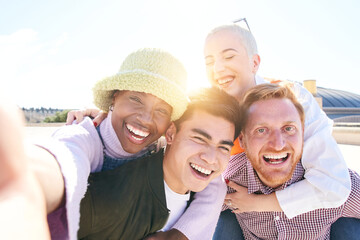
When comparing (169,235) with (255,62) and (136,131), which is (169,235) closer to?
(136,131)

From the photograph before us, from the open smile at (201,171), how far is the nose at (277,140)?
623 millimetres

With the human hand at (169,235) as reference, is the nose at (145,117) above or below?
above

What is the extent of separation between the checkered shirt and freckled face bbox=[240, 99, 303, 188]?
14 centimetres

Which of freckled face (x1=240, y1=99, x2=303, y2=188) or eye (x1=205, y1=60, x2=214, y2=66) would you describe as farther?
eye (x1=205, y1=60, x2=214, y2=66)

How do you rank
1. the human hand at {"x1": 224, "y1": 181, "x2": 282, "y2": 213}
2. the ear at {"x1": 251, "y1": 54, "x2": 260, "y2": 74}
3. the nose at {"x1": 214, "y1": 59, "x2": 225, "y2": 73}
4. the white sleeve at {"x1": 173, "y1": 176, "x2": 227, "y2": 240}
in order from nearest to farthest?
the white sleeve at {"x1": 173, "y1": 176, "x2": 227, "y2": 240} → the human hand at {"x1": 224, "y1": 181, "x2": 282, "y2": 213} → the nose at {"x1": 214, "y1": 59, "x2": 225, "y2": 73} → the ear at {"x1": 251, "y1": 54, "x2": 260, "y2": 74}

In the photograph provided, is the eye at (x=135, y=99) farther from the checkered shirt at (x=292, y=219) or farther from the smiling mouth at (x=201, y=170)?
the checkered shirt at (x=292, y=219)

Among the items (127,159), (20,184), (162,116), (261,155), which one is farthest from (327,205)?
(20,184)

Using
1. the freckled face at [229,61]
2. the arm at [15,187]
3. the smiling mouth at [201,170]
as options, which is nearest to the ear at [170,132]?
the smiling mouth at [201,170]

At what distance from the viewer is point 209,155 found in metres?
2.07

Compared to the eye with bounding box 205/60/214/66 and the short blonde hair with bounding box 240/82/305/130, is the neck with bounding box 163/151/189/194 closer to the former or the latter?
the short blonde hair with bounding box 240/82/305/130

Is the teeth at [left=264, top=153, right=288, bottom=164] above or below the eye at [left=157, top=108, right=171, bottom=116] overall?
below

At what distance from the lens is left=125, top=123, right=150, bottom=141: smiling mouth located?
1905mm

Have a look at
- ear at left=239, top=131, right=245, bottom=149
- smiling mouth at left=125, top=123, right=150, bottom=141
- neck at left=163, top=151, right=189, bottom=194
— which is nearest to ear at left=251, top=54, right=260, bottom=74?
ear at left=239, top=131, right=245, bottom=149

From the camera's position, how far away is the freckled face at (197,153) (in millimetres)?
2078
